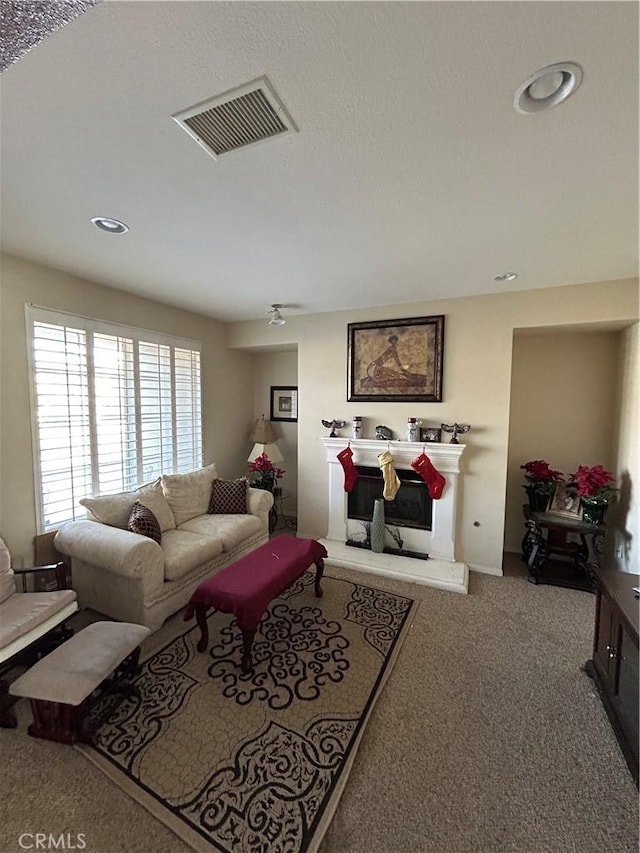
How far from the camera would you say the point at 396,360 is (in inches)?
149

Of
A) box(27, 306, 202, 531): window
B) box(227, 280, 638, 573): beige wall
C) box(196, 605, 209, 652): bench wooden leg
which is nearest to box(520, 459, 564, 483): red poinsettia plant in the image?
box(227, 280, 638, 573): beige wall

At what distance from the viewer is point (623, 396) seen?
3248mm

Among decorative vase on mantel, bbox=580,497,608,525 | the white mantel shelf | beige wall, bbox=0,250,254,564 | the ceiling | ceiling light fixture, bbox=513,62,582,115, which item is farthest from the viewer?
the white mantel shelf

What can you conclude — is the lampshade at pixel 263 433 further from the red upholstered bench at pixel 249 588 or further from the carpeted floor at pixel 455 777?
the carpeted floor at pixel 455 777

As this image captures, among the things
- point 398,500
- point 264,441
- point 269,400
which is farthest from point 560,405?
point 269,400

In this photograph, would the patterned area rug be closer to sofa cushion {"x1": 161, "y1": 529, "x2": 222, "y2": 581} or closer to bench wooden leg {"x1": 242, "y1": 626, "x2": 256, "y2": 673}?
bench wooden leg {"x1": 242, "y1": 626, "x2": 256, "y2": 673}

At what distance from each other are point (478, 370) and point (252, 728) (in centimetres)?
340

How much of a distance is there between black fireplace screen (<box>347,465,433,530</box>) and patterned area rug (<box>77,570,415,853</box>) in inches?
51.2

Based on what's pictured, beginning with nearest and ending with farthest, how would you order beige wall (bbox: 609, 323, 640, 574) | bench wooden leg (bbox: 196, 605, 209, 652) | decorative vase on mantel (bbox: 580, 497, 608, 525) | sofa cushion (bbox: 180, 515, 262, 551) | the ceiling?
1. the ceiling
2. bench wooden leg (bbox: 196, 605, 209, 652)
3. beige wall (bbox: 609, 323, 640, 574)
4. decorative vase on mantel (bbox: 580, 497, 608, 525)
5. sofa cushion (bbox: 180, 515, 262, 551)

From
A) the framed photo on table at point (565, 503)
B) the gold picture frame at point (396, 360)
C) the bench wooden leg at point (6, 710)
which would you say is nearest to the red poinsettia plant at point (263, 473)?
the gold picture frame at point (396, 360)

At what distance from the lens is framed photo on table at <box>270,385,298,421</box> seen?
199 inches

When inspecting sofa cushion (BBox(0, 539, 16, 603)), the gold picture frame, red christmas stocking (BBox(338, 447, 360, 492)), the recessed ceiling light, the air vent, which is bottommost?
sofa cushion (BBox(0, 539, 16, 603))

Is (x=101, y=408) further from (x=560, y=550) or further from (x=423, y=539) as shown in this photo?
(x=560, y=550)

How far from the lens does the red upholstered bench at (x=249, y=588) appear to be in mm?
2121
